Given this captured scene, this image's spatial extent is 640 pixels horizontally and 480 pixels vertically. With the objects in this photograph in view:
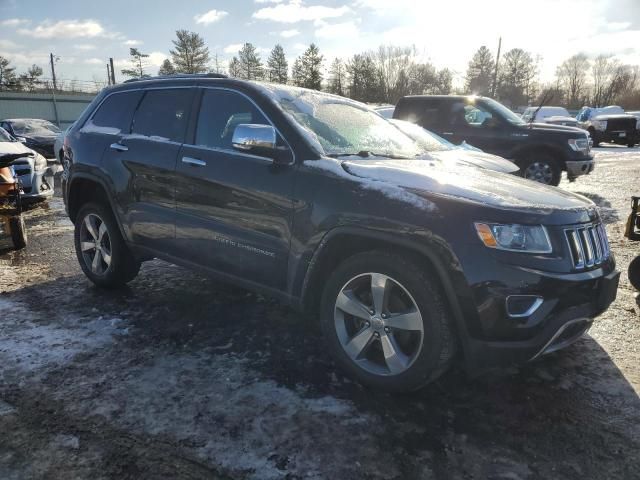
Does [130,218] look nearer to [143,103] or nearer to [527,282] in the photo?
[143,103]

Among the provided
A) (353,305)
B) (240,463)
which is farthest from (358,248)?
(240,463)

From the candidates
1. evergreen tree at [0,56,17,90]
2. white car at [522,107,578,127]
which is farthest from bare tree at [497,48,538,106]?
evergreen tree at [0,56,17,90]

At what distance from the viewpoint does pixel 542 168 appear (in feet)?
31.9

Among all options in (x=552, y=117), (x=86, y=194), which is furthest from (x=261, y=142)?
(x=552, y=117)

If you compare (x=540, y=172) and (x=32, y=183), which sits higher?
(x=32, y=183)

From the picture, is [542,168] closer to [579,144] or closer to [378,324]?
[579,144]

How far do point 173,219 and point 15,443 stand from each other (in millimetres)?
1836

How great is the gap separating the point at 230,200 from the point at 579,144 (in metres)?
8.73

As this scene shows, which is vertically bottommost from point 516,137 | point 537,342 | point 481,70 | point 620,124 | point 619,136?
point 537,342

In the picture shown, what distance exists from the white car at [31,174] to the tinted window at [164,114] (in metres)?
5.19

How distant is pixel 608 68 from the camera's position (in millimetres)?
76812

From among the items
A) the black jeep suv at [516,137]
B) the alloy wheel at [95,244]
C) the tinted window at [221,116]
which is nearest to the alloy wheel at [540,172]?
the black jeep suv at [516,137]

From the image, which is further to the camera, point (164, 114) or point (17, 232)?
point (17, 232)

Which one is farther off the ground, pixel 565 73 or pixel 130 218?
pixel 565 73
